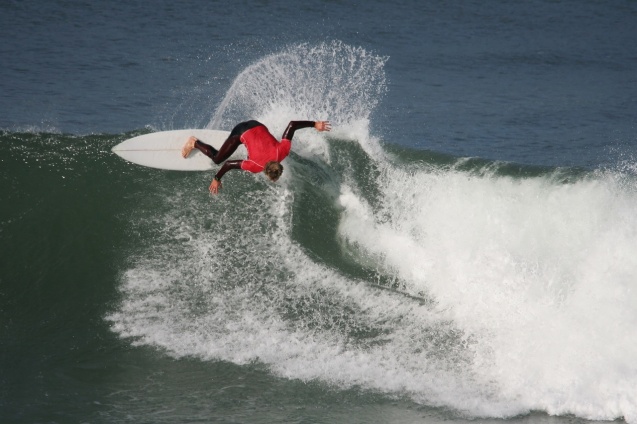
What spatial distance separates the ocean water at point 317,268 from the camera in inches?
268

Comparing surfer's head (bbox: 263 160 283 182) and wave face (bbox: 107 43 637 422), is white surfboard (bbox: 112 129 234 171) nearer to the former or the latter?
wave face (bbox: 107 43 637 422)

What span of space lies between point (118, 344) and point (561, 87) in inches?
510

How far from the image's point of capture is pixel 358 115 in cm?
1172

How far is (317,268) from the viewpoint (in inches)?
340

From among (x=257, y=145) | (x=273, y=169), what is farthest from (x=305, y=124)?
(x=273, y=169)

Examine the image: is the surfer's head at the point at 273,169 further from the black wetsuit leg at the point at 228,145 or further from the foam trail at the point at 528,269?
the foam trail at the point at 528,269

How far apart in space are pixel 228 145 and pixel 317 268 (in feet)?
5.56

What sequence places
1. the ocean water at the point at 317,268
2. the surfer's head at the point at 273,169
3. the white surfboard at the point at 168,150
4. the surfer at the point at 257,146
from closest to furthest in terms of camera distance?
the ocean water at the point at 317,268
the surfer's head at the point at 273,169
the surfer at the point at 257,146
the white surfboard at the point at 168,150

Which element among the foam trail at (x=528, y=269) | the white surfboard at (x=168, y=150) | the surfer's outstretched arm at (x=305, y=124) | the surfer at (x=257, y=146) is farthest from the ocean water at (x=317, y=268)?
the surfer's outstretched arm at (x=305, y=124)

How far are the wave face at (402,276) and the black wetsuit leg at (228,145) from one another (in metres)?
0.71

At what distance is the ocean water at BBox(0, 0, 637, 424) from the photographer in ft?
22.3

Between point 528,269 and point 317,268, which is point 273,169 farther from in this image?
point 528,269

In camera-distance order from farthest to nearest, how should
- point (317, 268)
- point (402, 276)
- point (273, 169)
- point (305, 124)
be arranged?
point (402, 276), point (317, 268), point (305, 124), point (273, 169)

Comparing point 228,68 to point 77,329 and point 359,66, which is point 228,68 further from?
point 77,329
